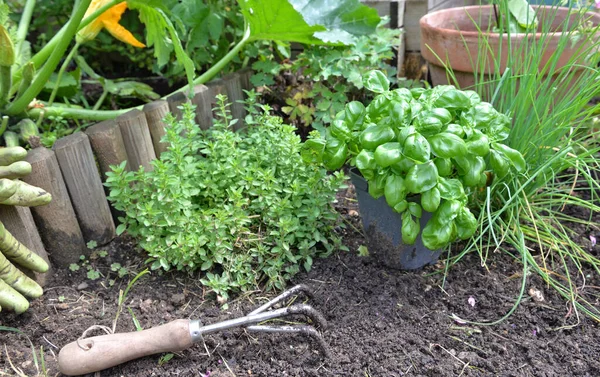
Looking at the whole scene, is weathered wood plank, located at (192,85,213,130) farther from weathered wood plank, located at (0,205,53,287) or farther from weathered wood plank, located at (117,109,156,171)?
weathered wood plank, located at (0,205,53,287)

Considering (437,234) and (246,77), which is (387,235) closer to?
(437,234)

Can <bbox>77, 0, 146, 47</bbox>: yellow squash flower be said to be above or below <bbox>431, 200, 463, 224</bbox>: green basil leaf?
above

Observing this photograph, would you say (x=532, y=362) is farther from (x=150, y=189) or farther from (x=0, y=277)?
(x=0, y=277)

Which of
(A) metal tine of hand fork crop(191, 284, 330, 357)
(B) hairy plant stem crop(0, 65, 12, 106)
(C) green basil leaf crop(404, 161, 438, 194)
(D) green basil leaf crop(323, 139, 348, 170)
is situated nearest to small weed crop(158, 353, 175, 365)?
(A) metal tine of hand fork crop(191, 284, 330, 357)

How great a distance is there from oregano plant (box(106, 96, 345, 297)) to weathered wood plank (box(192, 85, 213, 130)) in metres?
0.37

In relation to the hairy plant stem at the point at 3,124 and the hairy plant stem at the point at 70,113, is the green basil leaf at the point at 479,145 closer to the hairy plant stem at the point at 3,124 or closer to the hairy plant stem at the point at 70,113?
the hairy plant stem at the point at 70,113

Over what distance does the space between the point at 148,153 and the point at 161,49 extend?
503 millimetres

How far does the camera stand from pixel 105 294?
1855 millimetres

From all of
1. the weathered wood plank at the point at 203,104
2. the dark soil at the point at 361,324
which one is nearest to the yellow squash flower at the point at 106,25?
the weathered wood plank at the point at 203,104

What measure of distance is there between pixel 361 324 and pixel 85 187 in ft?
3.64

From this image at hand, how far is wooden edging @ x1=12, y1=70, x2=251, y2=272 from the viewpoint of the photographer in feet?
5.96

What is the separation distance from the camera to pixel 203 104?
235cm

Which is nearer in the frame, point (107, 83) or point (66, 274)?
point (66, 274)

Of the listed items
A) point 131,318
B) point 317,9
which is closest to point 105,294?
point 131,318
